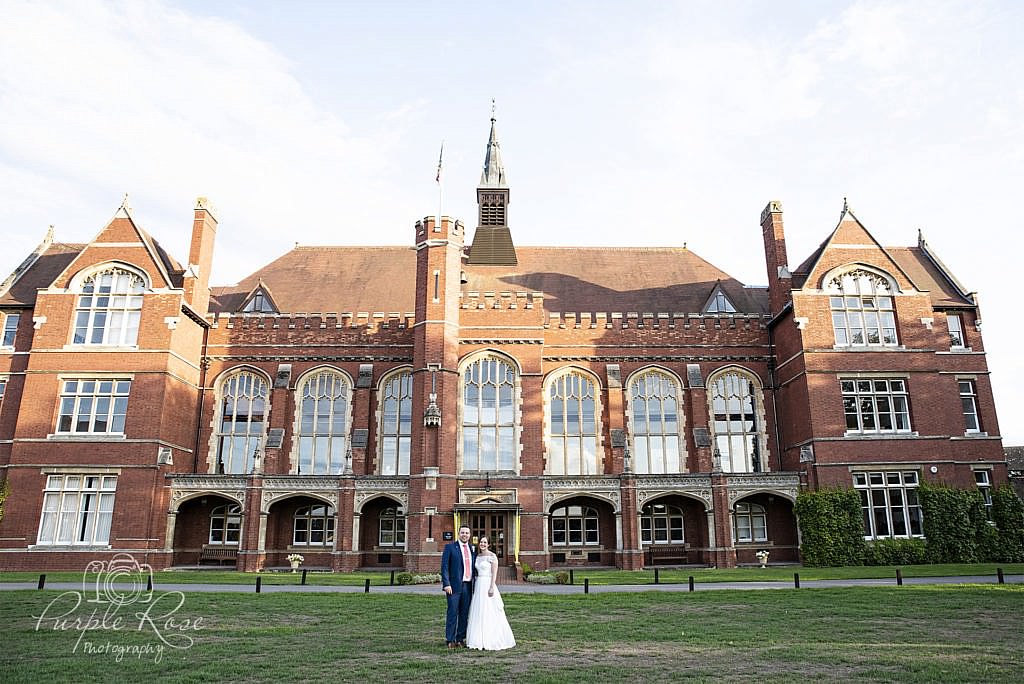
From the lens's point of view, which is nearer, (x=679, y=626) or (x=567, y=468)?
(x=679, y=626)

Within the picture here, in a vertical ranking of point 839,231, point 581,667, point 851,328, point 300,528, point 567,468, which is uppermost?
point 839,231

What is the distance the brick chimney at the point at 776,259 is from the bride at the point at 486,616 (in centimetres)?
2402

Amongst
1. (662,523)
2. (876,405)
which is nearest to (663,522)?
(662,523)

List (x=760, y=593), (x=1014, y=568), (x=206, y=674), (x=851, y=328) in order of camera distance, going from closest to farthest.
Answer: (x=206, y=674)
(x=760, y=593)
(x=1014, y=568)
(x=851, y=328)

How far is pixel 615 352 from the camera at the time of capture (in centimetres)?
3238

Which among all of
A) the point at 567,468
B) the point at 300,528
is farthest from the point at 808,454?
the point at 300,528

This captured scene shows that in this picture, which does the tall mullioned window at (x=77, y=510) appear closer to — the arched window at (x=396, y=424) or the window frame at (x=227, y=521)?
the window frame at (x=227, y=521)

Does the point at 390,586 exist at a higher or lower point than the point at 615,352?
lower

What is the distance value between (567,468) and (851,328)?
1311 cm

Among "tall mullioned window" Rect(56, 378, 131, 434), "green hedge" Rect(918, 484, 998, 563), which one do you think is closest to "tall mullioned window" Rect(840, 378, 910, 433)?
"green hedge" Rect(918, 484, 998, 563)

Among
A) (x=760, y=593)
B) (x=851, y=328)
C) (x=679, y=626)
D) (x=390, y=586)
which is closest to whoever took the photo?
(x=679, y=626)

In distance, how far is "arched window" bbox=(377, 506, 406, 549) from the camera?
101ft

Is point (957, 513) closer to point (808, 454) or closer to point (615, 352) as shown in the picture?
point (808, 454)

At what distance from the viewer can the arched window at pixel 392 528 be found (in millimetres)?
30656
